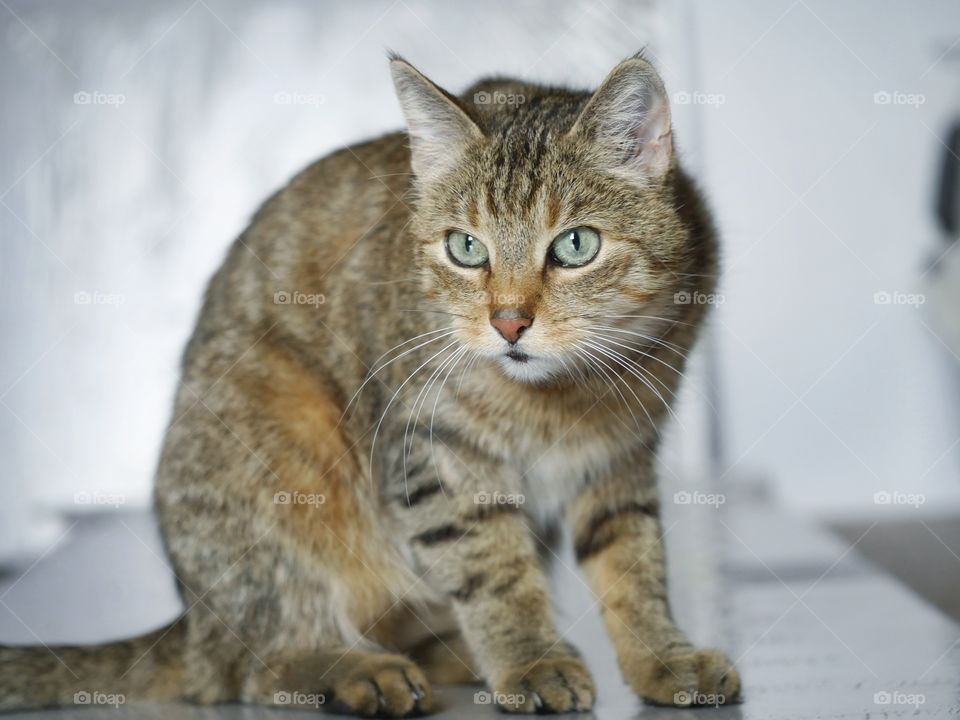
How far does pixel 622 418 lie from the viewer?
2062 millimetres

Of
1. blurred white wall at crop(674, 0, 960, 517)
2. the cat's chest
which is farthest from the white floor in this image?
blurred white wall at crop(674, 0, 960, 517)

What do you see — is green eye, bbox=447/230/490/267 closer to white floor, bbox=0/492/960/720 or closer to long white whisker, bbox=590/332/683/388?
long white whisker, bbox=590/332/683/388

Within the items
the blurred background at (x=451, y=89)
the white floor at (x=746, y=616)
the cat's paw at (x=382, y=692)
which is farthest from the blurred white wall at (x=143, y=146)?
the cat's paw at (x=382, y=692)

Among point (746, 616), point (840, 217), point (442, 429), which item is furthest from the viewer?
point (840, 217)

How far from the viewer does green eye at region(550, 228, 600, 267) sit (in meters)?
1.86

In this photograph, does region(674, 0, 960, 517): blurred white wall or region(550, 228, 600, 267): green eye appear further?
region(674, 0, 960, 517): blurred white wall

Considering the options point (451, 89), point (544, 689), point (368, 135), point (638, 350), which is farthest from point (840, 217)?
point (544, 689)

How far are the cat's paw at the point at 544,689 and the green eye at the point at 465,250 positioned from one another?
666mm

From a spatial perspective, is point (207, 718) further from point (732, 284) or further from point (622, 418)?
point (732, 284)

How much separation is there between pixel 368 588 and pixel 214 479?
35 centimetres

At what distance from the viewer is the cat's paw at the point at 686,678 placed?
1.85 meters

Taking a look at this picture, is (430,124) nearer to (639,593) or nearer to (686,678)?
(639,593)

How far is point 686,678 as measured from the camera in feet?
6.12

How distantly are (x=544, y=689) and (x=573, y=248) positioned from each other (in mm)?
704
